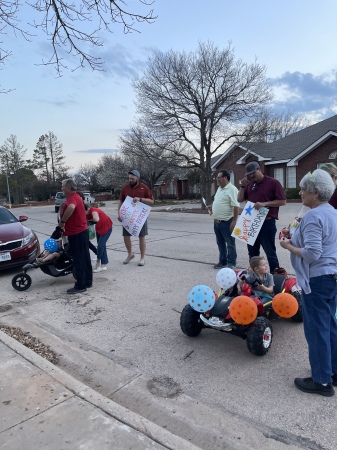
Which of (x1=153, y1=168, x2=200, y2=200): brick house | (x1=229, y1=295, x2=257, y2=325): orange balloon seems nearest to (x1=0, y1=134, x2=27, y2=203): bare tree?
(x1=153, y1=168, x2=200, y2=200): brick house

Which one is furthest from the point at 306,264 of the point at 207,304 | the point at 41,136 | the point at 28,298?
the point at 41,136

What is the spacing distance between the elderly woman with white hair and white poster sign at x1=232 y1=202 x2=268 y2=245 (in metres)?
2.83

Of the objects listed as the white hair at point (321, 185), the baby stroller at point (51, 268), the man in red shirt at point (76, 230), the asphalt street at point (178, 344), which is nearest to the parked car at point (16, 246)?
the asphalt street at point (178, 344)

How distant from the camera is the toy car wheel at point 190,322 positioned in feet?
13.5

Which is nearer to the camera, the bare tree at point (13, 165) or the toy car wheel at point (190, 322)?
the toy car wheel at point (190, 322)

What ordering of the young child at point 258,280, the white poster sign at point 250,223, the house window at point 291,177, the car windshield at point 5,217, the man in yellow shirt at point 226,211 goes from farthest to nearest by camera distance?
the house window at point 291,177, the car windshield at point 5,217, the man in yellow shirt at point 226,211, the white poster sign at point 250,223, the young child at point 258,280

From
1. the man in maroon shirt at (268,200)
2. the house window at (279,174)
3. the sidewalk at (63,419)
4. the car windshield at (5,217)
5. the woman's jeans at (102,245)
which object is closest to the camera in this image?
the sidewalk at (63,419)

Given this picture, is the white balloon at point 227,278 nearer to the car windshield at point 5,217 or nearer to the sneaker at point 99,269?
the sneaker at point 99,269

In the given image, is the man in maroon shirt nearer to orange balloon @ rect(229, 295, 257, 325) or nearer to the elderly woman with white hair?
orange balloon @ rect(229, 295, 257, 325)

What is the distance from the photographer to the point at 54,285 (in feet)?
22.6

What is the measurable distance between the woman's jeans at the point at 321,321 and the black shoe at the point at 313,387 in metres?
0.06

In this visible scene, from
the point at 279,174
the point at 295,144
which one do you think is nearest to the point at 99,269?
the point at 279,174

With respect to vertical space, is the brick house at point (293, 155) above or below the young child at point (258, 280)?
above

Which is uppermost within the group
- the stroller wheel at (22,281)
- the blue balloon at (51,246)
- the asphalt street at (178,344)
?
the blue balloon at (51,246)
